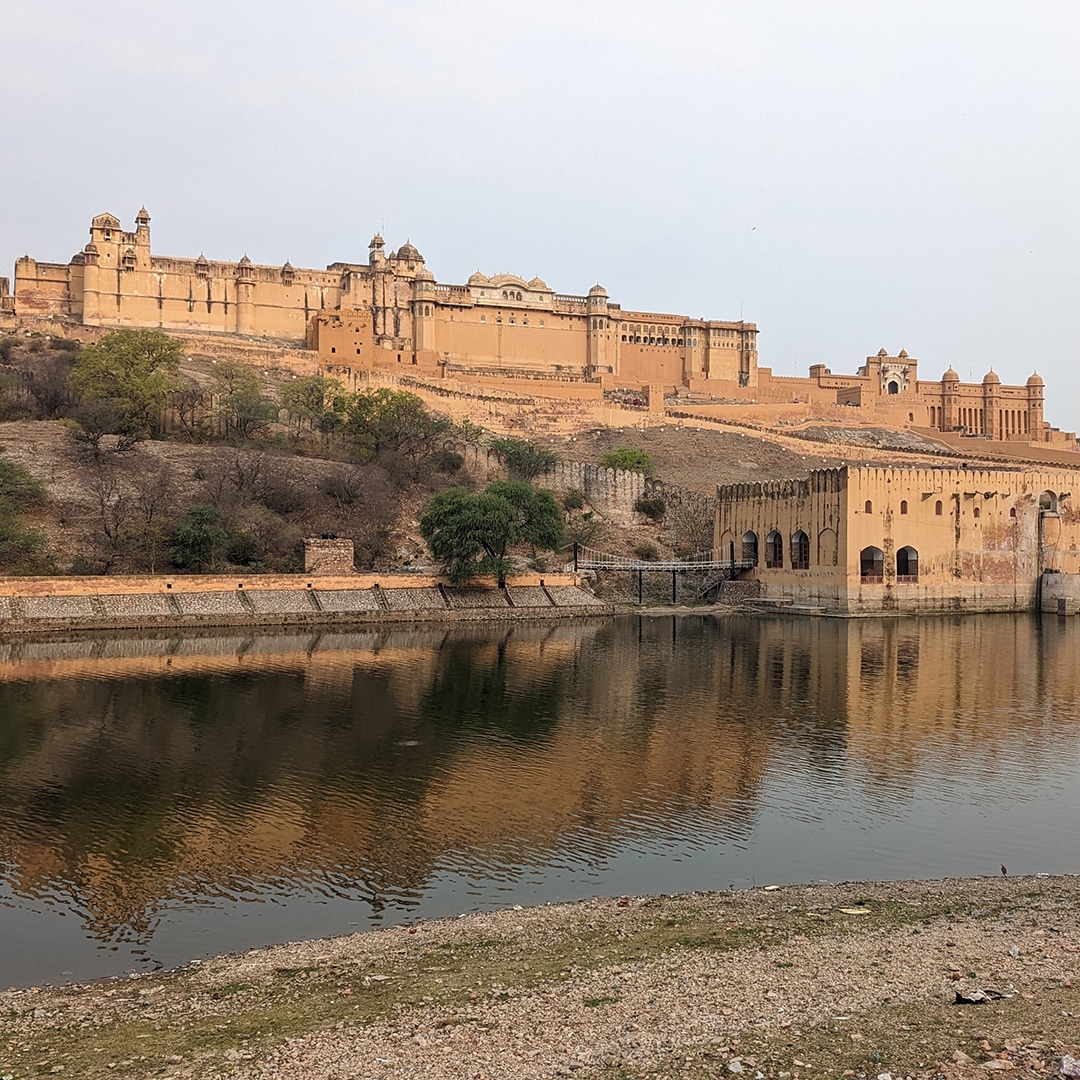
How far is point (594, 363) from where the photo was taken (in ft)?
207

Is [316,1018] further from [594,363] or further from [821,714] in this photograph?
[594,363]

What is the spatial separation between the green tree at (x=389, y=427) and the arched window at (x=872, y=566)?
1642 cm

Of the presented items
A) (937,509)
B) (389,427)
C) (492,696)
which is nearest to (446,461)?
(389,427)

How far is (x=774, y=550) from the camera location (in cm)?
3844

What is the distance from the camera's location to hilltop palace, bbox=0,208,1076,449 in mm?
54062

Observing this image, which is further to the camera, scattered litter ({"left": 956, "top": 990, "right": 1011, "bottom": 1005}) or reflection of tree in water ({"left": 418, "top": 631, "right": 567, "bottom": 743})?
reflection of tree in water ({"left": 418, "top": 631, "right": 567, "bottom": 743})

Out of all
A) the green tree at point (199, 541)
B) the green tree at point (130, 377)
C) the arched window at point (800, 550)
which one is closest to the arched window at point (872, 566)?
the arched window at point (800, 550)

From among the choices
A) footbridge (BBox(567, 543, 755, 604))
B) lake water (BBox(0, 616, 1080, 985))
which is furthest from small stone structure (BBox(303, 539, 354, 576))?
footbridge (BBox(567, 543, 755, 604))

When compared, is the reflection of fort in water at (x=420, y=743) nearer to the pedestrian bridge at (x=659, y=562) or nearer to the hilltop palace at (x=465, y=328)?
the pedestrian bridge at (x=659, y=562)

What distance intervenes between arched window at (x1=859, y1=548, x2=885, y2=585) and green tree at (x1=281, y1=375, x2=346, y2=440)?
20.4m

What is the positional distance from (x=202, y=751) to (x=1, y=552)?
16858 millimetres

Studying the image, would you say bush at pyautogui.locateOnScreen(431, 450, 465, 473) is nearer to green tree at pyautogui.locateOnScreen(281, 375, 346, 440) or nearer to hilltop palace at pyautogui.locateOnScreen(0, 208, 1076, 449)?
green tree at pyautogui.locateOnScreen(281, 375, 346, 440)

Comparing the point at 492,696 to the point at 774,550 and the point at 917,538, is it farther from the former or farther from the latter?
the point at 774,550

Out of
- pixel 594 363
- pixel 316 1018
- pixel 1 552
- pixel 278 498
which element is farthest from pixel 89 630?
pixel 594 363
